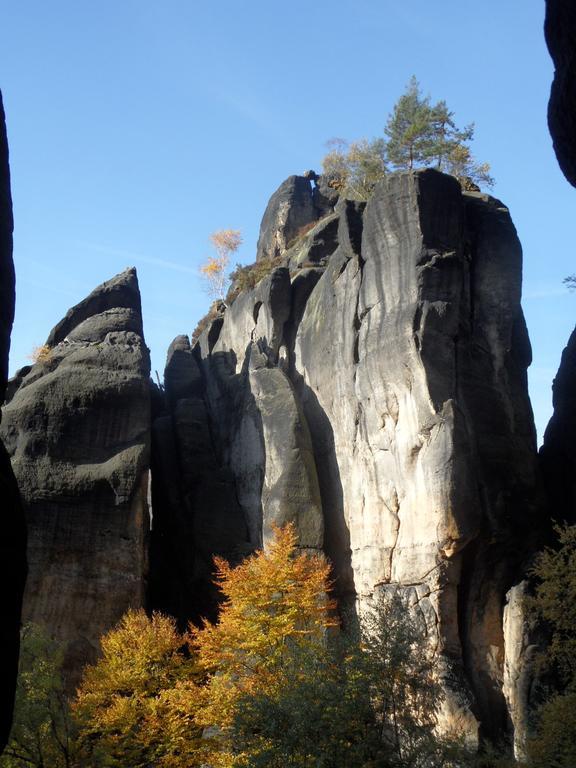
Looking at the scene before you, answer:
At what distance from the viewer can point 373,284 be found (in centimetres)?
3341

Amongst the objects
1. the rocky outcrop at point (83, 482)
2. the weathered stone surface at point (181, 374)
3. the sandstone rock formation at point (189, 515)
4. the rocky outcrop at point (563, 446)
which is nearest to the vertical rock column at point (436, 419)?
the rocky outcrop at point (563, 446)

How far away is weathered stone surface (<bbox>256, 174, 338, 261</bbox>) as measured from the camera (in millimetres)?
52469

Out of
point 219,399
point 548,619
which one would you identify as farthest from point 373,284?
point 548,619

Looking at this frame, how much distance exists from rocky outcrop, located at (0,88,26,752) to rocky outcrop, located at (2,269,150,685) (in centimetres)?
1978

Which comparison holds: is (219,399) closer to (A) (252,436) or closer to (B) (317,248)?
(A) (252,436)

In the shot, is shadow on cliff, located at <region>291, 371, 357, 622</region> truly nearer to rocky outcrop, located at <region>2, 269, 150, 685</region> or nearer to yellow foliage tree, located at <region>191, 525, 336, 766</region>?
yellow foliage tree, located at <region>191, 525, 336, 766</region>

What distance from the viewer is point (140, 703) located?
83.5 ft

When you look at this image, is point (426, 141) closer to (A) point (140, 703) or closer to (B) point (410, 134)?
(B) point (410, 134)

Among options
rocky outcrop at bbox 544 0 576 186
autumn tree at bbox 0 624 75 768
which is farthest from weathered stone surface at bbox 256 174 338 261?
rocky outcrop at bbox 544 0 576 186

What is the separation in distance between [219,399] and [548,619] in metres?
18.0

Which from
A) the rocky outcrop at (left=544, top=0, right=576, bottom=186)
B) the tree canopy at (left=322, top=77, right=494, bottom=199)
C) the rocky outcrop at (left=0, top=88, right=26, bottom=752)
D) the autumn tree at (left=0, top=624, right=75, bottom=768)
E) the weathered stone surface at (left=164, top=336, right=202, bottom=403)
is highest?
the tree canopy at (left=322, top=77, right=494, bottom=199)

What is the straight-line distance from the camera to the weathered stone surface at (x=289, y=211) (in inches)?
2066

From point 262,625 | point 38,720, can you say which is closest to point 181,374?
point 262,625

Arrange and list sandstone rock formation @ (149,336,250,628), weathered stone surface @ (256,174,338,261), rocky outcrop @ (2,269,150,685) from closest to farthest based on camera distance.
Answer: rocky outcrop @ (2,269,150,685)
sandstone rock formation @ (149,336,250,628)
weathered stone surface @ (256,174,338,261)
